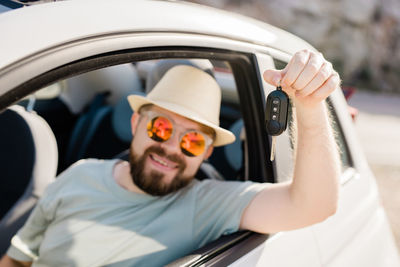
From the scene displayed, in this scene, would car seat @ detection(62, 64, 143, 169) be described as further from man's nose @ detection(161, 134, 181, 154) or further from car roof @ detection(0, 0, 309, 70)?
car roof @ detection(0, 0, 309, 70)

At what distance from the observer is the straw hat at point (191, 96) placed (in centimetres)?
171

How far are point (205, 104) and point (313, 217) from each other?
596 millimetres

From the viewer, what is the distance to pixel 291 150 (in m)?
1.59

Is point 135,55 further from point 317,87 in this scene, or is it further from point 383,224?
point 383,224

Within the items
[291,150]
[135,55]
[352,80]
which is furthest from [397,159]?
[352,80]

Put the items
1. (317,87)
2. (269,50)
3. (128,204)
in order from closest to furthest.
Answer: (317,87) < (269,50) < (128,204)

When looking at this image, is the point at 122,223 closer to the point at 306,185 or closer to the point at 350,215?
the point at 306,185

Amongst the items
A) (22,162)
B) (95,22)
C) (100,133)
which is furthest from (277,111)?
(100,133)

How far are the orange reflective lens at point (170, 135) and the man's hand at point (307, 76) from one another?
517 millimetres

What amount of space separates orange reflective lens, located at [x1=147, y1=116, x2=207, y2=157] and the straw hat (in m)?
0.06

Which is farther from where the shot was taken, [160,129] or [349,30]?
[349,30]

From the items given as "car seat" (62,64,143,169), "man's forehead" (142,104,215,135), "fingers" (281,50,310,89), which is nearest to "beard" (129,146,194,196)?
"man's forehead" (142,104,215,135)

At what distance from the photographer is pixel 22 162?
225 cm

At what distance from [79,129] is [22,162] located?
0.98 metres
